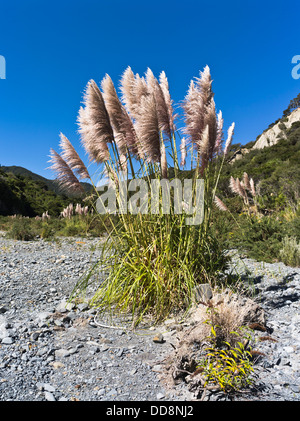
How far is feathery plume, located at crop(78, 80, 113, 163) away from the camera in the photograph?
3.12 metres

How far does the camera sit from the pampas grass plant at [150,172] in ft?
9.75

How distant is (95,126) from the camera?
3.19 metres

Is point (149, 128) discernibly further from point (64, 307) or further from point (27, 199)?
point (27, 199)

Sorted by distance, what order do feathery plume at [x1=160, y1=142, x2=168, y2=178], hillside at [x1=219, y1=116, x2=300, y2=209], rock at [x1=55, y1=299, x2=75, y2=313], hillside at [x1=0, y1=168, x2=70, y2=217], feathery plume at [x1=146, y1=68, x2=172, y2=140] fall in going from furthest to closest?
hillside at [x1=0, y1=168, x2=70, y2=217] < hillside at [x1=219, y1=116, x2=300, y2=209] < rock at [x1=55, y1=299, x2=75, y2=313] < feathery plume at [x1=146, y1=68, x2=172, y2=140] < feathery plume at [x1=160, y1=142, x2=168, y2=178]

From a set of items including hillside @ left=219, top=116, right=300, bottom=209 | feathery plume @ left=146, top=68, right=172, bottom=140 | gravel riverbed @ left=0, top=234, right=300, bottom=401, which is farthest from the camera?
hillside @ left=219, top=116, right=300, bottom=209

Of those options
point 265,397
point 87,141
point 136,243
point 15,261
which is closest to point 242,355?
point 265,397

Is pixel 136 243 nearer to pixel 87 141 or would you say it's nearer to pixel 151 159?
pixel 151 159

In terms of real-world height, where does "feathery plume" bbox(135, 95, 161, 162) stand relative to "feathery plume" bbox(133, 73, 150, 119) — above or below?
below

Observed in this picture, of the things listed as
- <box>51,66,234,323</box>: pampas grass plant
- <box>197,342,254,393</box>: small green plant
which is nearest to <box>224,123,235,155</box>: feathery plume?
<box>51,66,234,323</box>: pampas grass plant

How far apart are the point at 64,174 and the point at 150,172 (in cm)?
98

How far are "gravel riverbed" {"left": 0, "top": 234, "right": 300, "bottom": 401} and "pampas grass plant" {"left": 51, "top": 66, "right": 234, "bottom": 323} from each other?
33cm

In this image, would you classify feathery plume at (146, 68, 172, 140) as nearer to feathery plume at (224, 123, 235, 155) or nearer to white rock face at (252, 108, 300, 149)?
feathery plume at (224, 123, 235, 155)

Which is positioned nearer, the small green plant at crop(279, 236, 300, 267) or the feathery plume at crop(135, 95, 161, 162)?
the feathery plume at crop(135, 95, 161, 162)

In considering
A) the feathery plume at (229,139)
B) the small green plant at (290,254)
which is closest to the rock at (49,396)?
the feathery plume at (229,139)
